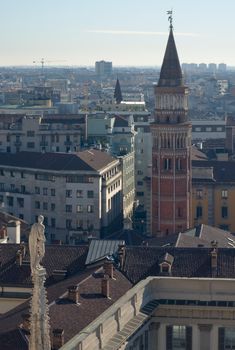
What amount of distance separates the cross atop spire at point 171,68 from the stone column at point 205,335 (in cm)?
5016

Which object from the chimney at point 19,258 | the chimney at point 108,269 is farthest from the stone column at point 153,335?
the chimney at point 19,258

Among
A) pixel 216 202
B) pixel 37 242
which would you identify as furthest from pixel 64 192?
pixel 37 242

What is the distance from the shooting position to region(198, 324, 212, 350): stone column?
47.5 metres

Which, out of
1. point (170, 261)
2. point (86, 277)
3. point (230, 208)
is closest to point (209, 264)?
point (170, 261)

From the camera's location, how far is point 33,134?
5000 inches

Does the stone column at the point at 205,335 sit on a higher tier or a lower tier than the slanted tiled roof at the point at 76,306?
lower

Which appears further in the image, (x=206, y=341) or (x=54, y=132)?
(x=54, y=132)

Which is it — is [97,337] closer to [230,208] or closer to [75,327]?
[75,327]

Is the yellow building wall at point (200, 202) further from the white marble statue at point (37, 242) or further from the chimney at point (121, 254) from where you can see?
the white marble statue at point (37, 242)

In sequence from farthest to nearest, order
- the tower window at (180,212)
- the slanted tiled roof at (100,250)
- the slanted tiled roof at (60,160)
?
the slanted tiled roof at (60,160), the tower window at (180,212), the slanted tiled roof at (100,250)

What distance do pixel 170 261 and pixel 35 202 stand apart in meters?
52.9

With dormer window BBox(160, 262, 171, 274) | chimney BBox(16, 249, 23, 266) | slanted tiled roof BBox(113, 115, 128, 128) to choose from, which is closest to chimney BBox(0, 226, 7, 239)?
chimney BBox(16, 249, 23, 266)

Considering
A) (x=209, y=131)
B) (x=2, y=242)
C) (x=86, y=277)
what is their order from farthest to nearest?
(x=209, y=131) < (x=2, y=242) < (x=86, y=277)

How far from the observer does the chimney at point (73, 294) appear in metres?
46.0
